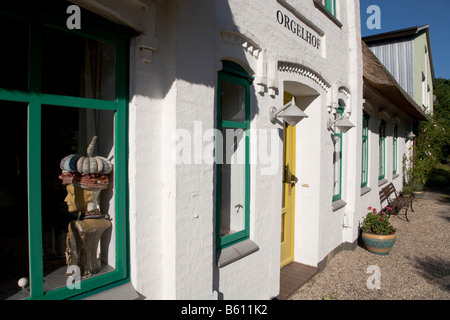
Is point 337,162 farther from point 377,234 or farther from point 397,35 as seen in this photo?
point 397,35

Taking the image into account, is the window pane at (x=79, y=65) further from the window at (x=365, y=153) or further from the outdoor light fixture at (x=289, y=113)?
the window at (x=365, y=153)

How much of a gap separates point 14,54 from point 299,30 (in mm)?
3885

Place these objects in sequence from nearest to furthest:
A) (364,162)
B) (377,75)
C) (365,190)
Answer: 1. (377,75)
2. (365,190)
3. (364,162)

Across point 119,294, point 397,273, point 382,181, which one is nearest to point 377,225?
point 397,273

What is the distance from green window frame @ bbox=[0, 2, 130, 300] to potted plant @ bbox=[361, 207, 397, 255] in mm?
5162

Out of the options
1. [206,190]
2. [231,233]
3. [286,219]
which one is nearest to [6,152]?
[206,190]

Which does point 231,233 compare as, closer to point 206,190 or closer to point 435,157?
point 206,190

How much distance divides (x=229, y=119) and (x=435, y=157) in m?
14.3

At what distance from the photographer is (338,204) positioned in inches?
244

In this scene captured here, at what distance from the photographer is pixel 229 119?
365 cm

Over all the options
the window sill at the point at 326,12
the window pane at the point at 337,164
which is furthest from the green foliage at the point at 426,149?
the window sill at the point at 326,12

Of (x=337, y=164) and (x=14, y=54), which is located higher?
(x=14, y=54)

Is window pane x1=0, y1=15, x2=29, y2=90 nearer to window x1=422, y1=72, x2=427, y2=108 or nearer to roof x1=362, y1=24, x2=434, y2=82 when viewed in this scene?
roof x1=362, y1=24, x2=434, y2=82

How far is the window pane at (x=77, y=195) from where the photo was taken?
2.50m
